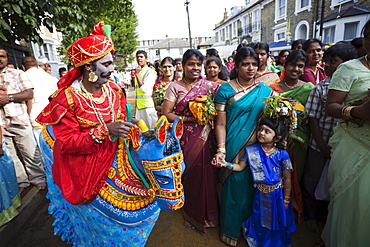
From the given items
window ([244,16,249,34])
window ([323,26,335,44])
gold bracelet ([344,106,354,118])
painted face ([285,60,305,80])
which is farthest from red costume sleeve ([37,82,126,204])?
window ([244,16,249,34])

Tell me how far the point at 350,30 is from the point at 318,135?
14960 mm

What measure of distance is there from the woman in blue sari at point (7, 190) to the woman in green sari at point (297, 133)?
135 inches

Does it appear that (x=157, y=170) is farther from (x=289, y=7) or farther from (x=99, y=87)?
(x=289, y=7)

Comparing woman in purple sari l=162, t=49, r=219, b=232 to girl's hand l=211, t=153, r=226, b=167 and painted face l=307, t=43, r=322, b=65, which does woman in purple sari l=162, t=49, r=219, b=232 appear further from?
painted face l=307, t=43, r=322, b=65

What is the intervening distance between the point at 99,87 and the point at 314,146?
2.34 meters

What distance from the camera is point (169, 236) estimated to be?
103 inches

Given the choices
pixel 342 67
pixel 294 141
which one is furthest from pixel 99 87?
pixel 294 141

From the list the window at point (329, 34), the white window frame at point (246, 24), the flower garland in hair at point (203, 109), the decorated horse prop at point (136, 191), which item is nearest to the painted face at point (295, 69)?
the flower garland in hair at point (203, 109)

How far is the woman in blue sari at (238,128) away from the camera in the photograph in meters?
2.29

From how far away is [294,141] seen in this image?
2.56m

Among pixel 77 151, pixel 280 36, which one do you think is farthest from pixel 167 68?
pixel 280 36

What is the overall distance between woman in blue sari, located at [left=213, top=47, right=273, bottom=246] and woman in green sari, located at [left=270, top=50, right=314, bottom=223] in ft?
1.57

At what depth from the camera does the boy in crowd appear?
2.27 m

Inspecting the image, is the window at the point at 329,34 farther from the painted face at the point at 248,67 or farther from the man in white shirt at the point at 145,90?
the painted face at the point at 248,67
